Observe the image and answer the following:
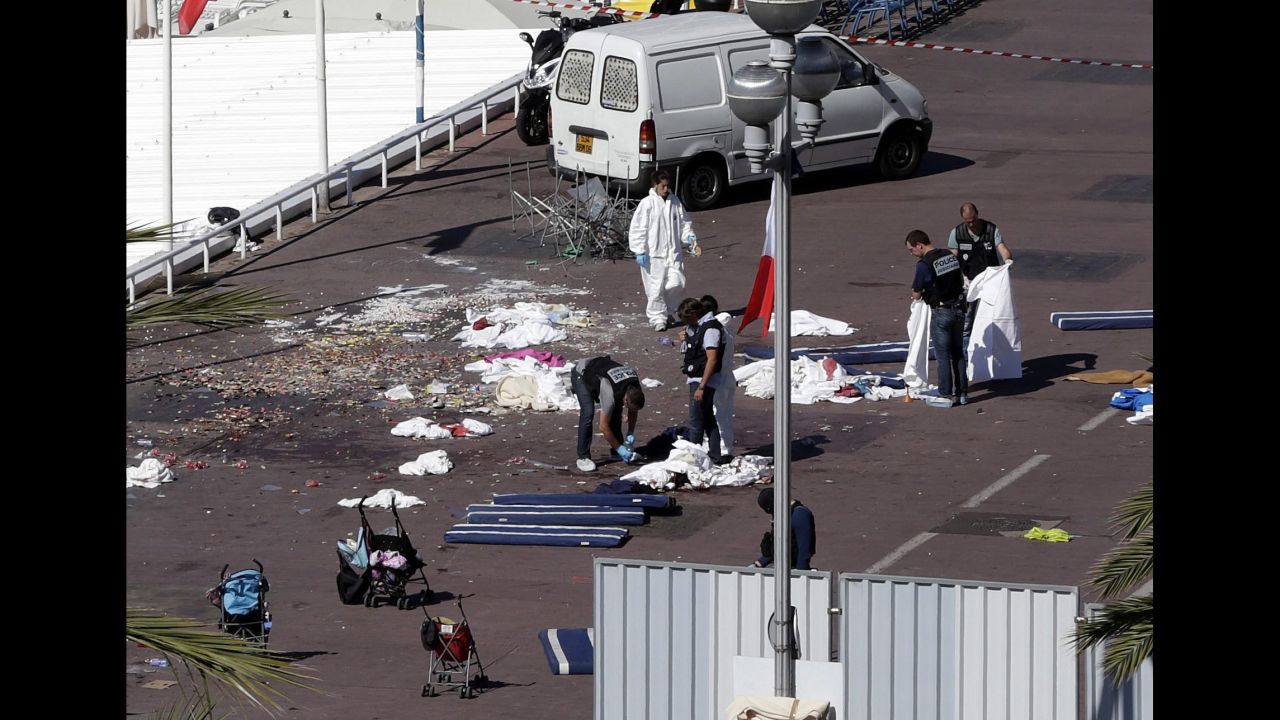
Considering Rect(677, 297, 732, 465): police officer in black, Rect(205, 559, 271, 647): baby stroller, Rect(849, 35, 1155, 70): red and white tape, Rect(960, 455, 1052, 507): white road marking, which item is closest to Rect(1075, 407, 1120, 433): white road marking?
Rect(960, 455, 1052, 507): white road marking

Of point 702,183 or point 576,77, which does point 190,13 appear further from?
point 702,183

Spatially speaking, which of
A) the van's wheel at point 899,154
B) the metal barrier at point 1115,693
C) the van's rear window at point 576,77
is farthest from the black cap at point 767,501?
the van's wheel at point 899,154

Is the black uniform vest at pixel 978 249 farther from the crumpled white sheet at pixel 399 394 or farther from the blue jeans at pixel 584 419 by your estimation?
the crumpled white sheet at pixel 399 394

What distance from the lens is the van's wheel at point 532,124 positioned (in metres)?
27.9

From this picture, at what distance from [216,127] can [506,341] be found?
13.3 metres

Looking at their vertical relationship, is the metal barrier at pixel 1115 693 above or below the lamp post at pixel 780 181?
below

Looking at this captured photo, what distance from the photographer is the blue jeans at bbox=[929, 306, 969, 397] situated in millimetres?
17281

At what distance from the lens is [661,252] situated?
20.4 m

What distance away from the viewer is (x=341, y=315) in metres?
21.3

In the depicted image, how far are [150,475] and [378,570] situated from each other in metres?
4.08

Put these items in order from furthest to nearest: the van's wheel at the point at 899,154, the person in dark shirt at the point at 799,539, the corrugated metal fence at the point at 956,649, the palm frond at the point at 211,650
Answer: the van's wheel at the point at 899,154 → the person in dark shirt at the point at 799,539 → the corrugated metal fence at the point at 956,649 → the palm frond at the point at 211,650

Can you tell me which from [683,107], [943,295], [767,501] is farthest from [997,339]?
A: [683,107]

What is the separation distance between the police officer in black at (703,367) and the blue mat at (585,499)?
1.13m
